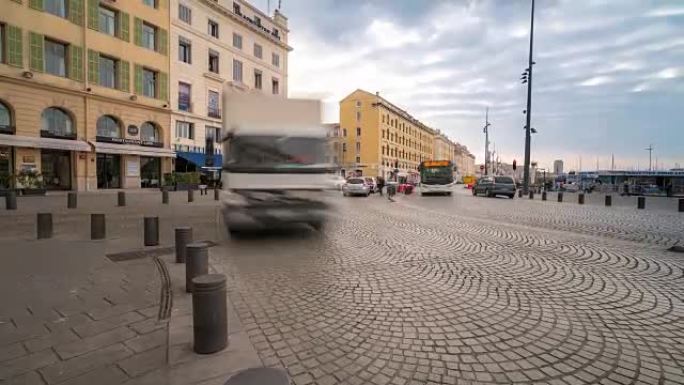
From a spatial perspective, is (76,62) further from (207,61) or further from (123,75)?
(207,61)

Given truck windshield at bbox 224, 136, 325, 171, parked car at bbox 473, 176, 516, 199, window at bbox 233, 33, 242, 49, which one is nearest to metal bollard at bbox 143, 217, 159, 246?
truck windshield at bbox 224, 136, 325, 171

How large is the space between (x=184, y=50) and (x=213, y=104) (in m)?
5.64

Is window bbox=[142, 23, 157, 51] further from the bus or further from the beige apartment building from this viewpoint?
the bus

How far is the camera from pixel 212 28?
35.5m

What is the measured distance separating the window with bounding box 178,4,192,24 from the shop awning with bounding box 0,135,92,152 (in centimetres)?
1539

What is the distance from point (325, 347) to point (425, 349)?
948 mm

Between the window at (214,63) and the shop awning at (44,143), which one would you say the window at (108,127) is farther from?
the window at (214,63)

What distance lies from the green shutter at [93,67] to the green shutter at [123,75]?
4.90 ft

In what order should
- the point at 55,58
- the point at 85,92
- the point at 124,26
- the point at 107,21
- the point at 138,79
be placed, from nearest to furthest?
the point at 55,58, the point at 85,92, the point at 107,21, the point at 124,26, the point at 138,79

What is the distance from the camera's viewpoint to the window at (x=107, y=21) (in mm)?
25828

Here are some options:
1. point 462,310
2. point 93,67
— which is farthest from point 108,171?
point 462,310

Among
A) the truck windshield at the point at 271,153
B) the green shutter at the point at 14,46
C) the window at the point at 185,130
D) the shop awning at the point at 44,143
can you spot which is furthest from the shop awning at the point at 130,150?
the truck windshield at the point at 271,153

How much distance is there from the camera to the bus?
95.5ft

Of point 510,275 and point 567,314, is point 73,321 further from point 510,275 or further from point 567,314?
point 510,275
